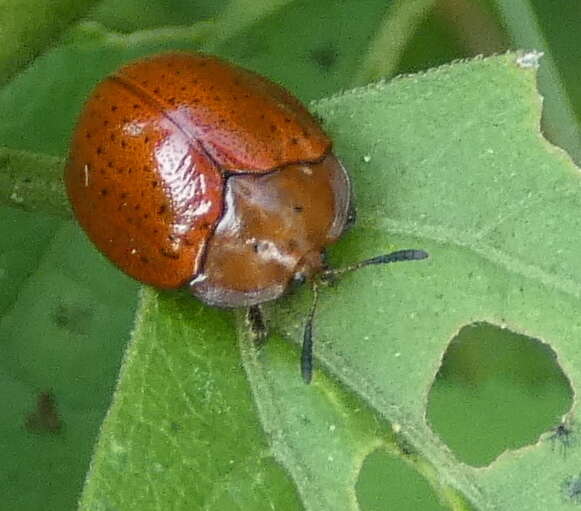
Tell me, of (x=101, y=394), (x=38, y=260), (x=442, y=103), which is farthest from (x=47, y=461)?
(x=442, y=103)

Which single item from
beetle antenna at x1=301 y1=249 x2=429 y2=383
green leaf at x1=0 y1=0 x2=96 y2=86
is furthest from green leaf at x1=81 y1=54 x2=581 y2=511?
green leaf at x1=0 y1=0 x2=96 y2=86

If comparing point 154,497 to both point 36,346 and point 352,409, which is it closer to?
point 352,409

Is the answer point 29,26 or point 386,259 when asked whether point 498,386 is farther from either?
point 29,26

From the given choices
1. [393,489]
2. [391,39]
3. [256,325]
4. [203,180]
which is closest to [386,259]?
[256,325]

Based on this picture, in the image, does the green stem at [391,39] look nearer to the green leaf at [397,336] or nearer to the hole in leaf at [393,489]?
the green leaf at [397,336]

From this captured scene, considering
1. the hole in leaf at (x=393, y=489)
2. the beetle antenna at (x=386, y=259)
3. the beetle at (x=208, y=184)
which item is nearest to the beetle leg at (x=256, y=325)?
the beetle at (x=208, y=184)

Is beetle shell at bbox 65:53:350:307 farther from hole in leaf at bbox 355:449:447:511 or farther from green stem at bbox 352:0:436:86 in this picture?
green stem at bbox 352:0:436:86
